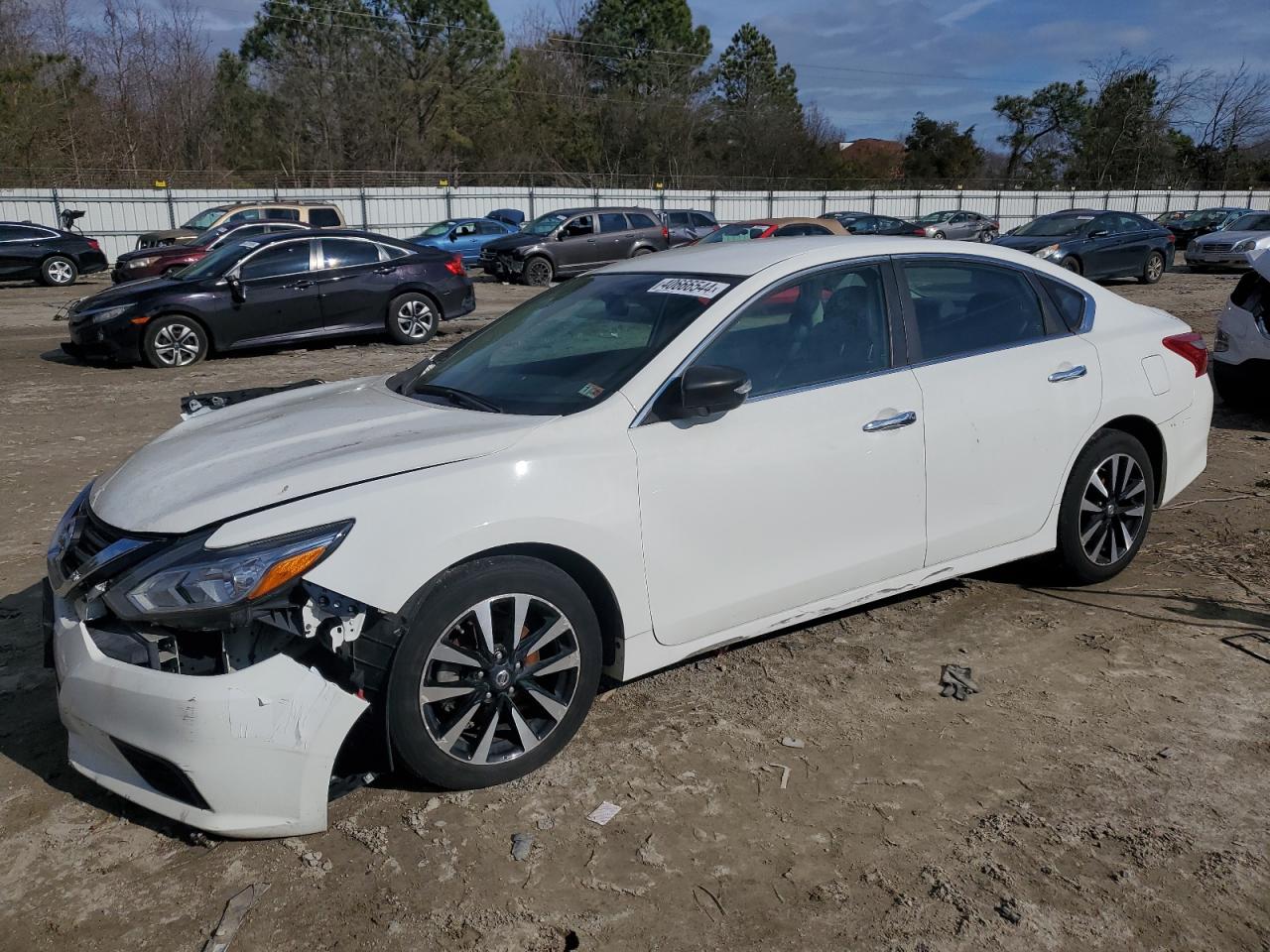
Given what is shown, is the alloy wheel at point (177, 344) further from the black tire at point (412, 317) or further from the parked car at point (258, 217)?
the parked car at point (258, 217)

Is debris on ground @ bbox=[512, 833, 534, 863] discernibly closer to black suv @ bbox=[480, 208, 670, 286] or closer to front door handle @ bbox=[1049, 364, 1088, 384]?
front door handle @ bbox=[1049, 364, 1088, 384]

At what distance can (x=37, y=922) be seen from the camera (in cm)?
271

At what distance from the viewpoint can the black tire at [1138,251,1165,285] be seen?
872 inches

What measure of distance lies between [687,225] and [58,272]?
602 inches

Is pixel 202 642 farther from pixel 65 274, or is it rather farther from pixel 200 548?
pixel 65 274

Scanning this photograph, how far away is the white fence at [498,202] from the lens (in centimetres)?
3103

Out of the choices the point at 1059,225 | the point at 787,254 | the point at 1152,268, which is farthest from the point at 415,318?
the point at 1152,268

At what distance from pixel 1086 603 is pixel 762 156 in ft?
190

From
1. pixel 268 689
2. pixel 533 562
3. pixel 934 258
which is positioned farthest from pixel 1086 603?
pixel 268 689

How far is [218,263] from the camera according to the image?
12.8 m

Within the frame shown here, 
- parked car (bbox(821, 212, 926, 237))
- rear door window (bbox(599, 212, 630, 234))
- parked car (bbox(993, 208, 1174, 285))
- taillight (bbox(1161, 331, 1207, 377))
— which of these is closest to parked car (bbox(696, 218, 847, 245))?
rear door window (bbox(599, 212, 630, 234))

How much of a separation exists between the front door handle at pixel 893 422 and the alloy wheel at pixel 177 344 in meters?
10.5

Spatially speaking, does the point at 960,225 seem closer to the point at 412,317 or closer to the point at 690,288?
the point at 412,317

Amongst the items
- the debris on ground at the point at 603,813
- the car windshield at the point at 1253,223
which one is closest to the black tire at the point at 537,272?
the car windshield at the point at 1253,223
